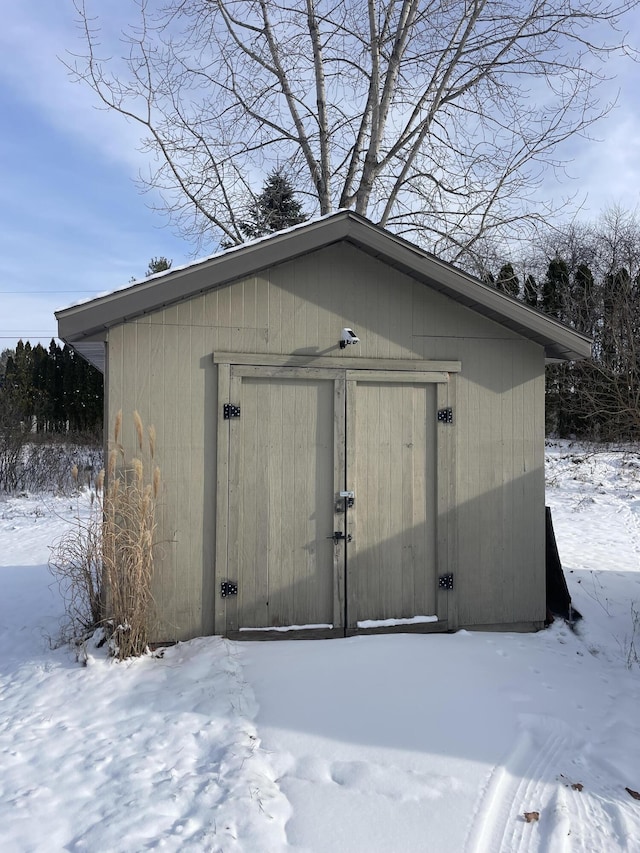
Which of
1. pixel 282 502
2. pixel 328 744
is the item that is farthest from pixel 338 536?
pixel 328 744

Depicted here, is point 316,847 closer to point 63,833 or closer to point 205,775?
point 205,775

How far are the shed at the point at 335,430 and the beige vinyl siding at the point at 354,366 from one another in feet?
0.05

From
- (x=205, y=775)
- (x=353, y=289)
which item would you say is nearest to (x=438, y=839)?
(x=205, y=775)

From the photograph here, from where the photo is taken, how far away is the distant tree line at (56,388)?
15.7 m

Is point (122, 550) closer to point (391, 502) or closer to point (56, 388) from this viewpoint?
point (391, 502)

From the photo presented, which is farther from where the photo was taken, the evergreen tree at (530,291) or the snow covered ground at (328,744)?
the evergreen tree at (530,291)

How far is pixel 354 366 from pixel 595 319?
12.4m

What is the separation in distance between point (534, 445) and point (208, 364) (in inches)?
116

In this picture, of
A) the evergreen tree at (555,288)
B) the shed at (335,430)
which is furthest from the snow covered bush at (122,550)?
the evergreen tree at (555,288)

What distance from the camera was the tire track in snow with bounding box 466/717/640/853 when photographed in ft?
8.23

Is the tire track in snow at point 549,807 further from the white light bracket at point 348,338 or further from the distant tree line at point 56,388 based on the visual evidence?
the distant tree line at point 56,388

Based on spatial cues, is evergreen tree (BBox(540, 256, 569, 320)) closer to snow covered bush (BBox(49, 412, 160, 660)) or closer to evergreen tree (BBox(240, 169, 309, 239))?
evergreen tree (BBox(240, 169, 309, 239))

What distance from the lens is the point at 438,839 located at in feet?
8.23

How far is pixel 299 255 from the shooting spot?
4750 mm
